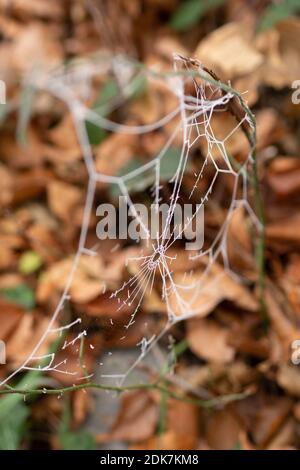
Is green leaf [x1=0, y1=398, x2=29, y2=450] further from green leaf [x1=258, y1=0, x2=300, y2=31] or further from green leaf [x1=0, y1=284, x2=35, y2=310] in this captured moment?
green leaf [x1=258, y1=0, x2=300, y2=31]

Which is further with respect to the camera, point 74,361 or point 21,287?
point 21,287

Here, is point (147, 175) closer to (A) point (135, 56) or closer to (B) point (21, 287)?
(B) point (21, 287)

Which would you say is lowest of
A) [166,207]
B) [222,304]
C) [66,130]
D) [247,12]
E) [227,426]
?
[227,426]

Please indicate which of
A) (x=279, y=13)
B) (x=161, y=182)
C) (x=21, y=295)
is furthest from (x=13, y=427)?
(x=279, y=13)

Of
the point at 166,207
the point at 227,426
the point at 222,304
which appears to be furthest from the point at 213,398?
the point at 166,207

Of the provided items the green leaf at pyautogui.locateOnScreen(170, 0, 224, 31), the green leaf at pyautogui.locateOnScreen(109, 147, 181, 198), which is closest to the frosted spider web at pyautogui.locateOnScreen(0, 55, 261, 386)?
the green leaf at pyautogui.locateOnScreen(109, 147, 181, 198)

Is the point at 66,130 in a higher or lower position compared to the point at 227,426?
higher

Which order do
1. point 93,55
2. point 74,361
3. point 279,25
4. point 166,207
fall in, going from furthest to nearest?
point 93,55, point 279,25, point 74,361, point 166,207
